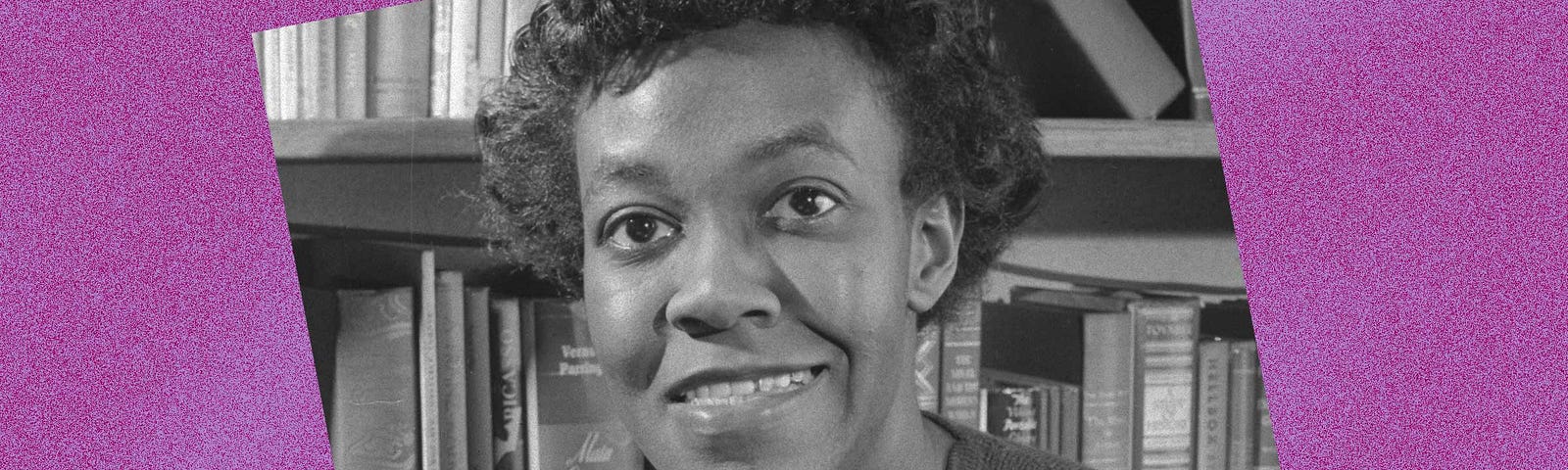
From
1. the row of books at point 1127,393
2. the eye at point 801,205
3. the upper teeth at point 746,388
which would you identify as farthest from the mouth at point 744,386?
the row of books at point 1127,393

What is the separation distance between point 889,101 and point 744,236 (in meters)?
0.15

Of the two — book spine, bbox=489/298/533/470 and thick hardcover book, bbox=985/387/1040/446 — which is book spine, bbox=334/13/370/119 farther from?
thick hardcover book, bbox=985/387/1040/446

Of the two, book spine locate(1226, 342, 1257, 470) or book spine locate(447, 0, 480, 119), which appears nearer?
book spine locate(447, 0, 480, 119)

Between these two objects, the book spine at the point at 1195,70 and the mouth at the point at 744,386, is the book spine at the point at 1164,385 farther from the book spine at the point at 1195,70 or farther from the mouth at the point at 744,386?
the mouth at the point at 744,386

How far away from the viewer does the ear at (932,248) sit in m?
1.07

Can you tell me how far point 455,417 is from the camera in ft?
4.07

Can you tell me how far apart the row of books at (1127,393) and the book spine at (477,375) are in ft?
1.22

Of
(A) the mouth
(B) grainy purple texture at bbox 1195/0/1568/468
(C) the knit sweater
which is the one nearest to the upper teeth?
(A) the mouth

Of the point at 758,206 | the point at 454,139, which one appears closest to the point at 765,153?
the point at 758,206

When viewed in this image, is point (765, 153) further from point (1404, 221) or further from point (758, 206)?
point (1404, 221)

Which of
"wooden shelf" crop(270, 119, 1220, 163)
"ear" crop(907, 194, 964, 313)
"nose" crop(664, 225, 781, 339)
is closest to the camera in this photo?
"nose" crop(664, 225, 781, 339)

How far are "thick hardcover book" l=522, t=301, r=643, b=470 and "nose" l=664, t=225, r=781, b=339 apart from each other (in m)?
0.31

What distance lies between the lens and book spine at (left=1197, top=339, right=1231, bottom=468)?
133 cm

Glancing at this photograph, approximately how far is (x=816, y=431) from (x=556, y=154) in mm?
300
